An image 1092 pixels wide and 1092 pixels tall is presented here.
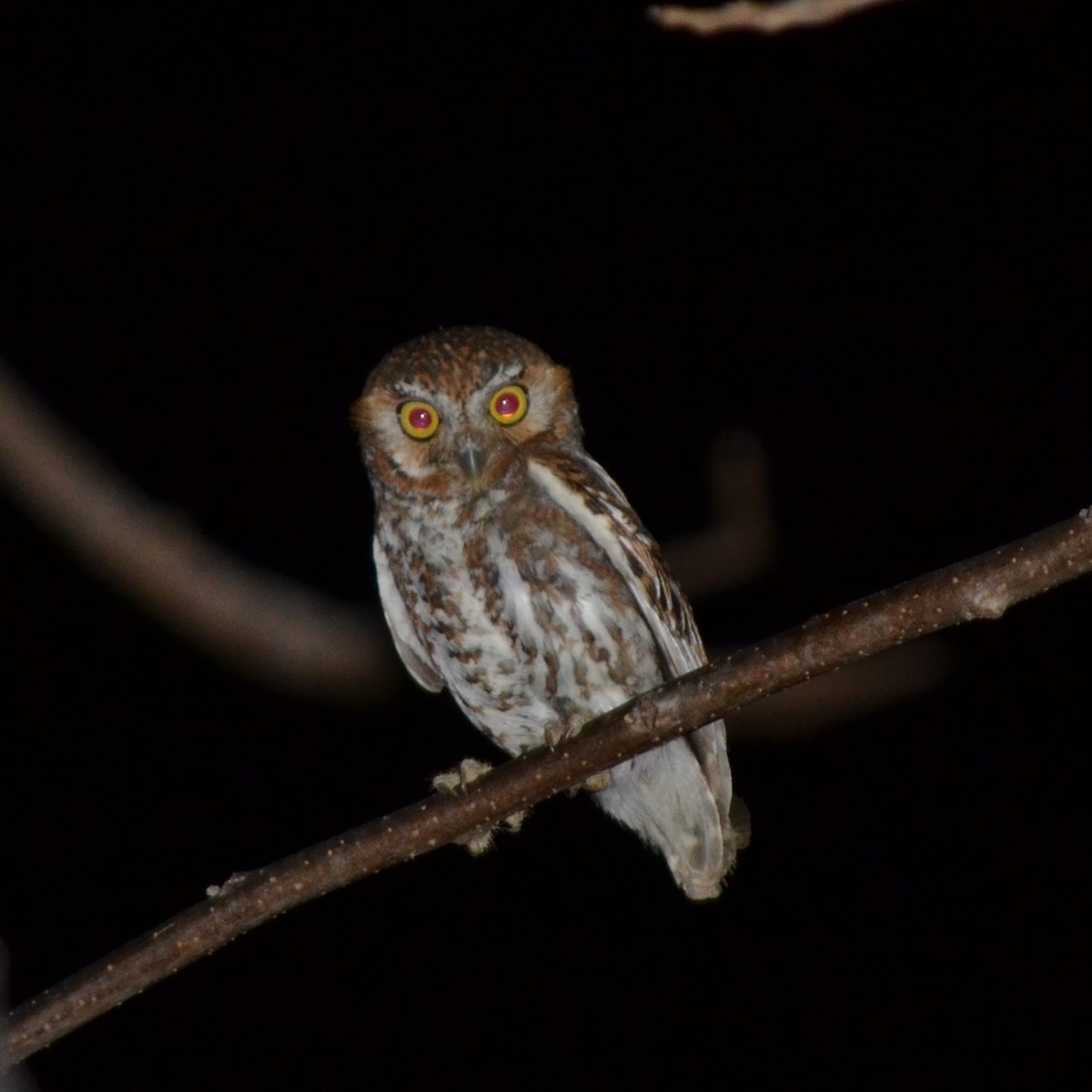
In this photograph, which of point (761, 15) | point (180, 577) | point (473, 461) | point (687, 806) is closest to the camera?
point (761, 15)

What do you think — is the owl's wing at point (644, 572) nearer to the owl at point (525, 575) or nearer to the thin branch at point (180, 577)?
the owl at point (525, 575)

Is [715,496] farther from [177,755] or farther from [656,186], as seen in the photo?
[177,755]

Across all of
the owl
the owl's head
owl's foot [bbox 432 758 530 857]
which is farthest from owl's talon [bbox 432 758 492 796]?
the owl's head

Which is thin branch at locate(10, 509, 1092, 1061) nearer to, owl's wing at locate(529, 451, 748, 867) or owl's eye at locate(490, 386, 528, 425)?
owl's wing at locate(529, 451, 748, 867)

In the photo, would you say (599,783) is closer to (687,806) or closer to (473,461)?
(687,806)

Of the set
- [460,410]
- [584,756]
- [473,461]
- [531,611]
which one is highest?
[460,410]

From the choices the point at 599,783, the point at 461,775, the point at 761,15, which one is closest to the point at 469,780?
the point at 461,775

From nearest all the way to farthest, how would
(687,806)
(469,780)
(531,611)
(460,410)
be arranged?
1. (469,780)
2. (531,611)
3. (460,410)
4. (687,806)

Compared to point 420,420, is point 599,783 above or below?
below
